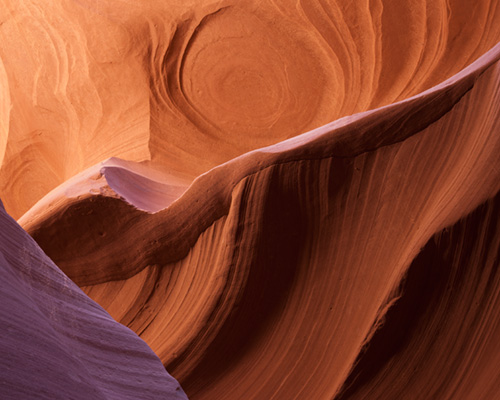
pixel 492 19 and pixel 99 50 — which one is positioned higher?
pixel 99 50

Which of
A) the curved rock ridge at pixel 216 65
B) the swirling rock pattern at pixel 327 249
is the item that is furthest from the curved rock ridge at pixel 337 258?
the curved rock ridge at pixel 216 65

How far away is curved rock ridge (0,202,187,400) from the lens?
0.61m

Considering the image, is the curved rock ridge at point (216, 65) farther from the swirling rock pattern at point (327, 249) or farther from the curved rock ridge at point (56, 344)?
the curved rock ridge at point (56, 344)

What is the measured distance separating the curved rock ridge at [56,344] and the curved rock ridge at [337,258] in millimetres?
721

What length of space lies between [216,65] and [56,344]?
76.3 inches

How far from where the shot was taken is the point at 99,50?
251cm

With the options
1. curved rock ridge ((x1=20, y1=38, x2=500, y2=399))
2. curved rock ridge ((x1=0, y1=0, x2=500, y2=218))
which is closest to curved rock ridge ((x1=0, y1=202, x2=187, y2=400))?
curved rock ridge ((x1=20, y1=38, x2=500, y2=399))

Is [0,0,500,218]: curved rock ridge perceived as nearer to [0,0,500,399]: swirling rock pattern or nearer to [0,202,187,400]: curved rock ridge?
[0,0,500,399]: swirling rock pattern

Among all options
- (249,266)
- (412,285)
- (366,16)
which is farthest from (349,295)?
(366,16)

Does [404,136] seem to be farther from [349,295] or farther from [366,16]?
[366,16]

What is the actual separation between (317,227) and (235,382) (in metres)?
0.50

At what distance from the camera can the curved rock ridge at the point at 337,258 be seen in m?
1.40

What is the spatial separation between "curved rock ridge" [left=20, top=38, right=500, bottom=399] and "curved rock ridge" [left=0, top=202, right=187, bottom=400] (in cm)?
72

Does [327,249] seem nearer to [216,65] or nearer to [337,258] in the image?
[337,258]
